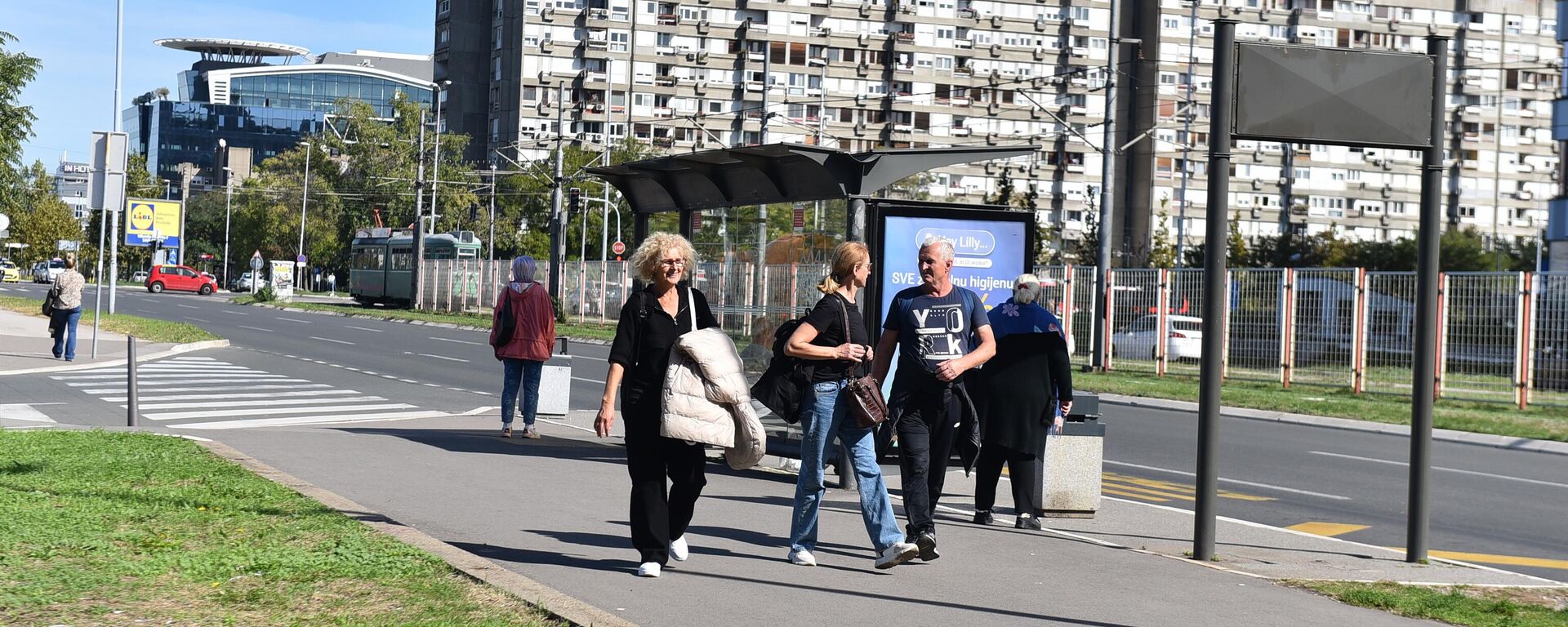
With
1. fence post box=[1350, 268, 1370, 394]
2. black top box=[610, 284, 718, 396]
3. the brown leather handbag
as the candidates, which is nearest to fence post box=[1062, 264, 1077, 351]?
fence post box=[1350, 268, 1370, 394]

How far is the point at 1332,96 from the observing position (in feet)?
30.9

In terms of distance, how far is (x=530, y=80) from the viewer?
3802 inches

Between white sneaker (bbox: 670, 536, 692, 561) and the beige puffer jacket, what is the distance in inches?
24.7

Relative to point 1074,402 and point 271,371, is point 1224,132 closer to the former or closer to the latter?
point 1074,402

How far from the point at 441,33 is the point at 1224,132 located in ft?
340

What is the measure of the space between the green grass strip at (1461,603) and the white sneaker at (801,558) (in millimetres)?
2552

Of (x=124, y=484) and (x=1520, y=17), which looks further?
(x=1520, y=17)

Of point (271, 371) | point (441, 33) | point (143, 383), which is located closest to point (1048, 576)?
point (143, 383)

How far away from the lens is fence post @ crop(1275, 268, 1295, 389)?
29719mm

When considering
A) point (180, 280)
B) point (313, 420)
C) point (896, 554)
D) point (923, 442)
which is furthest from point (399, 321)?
point (896, 554)

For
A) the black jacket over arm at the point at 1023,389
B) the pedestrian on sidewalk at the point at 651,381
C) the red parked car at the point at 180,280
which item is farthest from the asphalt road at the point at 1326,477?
the red parked car at the point at 180,280

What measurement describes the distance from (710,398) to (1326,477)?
365 inches

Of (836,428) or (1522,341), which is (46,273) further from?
(836,428)

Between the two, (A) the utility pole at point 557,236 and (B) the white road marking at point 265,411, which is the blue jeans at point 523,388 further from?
(A) the utility pole at point 557,236
